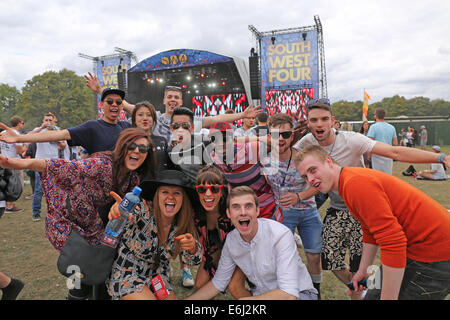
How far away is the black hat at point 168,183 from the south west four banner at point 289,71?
1398cm

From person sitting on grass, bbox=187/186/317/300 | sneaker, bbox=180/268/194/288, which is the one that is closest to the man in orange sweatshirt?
person sitting on grass, bbox=187/186/317/300

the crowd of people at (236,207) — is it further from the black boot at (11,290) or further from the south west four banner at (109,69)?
the south west four banner at (109,69)

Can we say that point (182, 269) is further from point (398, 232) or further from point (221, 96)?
point (221, 96)

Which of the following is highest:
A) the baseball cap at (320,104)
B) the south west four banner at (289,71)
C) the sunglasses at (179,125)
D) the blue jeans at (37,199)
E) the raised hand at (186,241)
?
the south west four banner at (289,71)

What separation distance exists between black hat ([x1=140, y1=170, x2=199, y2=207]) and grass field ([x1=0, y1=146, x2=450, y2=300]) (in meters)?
1.51

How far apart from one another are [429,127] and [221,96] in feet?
88.8

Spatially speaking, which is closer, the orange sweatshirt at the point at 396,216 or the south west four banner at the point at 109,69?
the orange sweatshirt at the point at 396,216

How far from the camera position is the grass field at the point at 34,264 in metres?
3.36

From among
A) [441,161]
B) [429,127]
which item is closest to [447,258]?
[441,161]

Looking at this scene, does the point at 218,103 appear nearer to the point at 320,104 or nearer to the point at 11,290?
the point at 320,104

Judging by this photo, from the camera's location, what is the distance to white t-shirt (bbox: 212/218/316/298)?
7.45 feet

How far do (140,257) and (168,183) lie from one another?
70 centimetres

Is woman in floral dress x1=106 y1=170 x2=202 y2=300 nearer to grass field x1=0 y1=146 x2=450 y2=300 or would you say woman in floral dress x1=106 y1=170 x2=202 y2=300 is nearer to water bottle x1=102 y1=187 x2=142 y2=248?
water bottle x1=102 y1=187 x2=142 y2=248

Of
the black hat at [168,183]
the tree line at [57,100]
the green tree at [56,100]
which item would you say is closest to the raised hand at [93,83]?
the black hat at [168,183]
